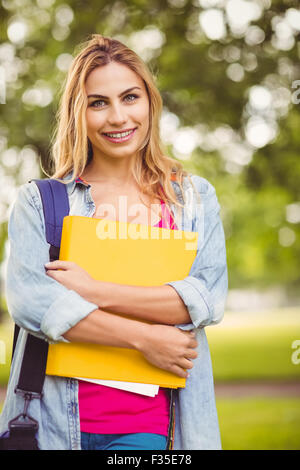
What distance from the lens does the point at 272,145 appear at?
31.9 feet

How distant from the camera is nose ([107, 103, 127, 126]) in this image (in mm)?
2160

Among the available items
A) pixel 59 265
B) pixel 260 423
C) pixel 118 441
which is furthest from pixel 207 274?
pixel 260 423

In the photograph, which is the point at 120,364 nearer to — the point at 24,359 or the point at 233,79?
the point at 24,359

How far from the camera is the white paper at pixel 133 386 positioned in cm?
197

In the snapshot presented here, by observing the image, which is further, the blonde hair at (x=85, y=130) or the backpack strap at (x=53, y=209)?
the blonde hair at (x=85, y=130)

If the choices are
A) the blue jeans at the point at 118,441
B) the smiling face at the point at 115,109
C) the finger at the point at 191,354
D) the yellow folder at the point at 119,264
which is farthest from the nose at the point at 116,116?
the blue jeans at the point at 118,441

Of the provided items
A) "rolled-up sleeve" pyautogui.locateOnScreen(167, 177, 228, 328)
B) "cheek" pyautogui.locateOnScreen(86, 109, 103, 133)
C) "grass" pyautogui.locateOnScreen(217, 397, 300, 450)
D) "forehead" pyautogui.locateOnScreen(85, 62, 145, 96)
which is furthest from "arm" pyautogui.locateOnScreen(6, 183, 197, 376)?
"grass" pyautogui.locateOnScreen(217, 397, 300, 450)

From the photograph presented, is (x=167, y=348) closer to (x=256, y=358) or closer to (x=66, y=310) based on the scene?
(x=66, y=310)

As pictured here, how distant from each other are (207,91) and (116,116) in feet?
22.7

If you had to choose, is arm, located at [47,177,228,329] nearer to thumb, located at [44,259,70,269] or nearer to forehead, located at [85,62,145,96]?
thumb, located at [44,259,70,269]

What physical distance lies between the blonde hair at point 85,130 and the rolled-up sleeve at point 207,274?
0.11m

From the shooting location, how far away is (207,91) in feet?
28.9

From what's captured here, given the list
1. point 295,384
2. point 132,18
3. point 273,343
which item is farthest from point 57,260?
point 273,343

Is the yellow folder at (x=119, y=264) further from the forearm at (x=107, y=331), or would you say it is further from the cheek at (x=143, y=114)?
the cheek at (x=143, y=114)
